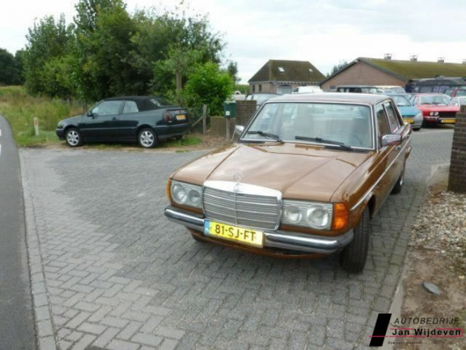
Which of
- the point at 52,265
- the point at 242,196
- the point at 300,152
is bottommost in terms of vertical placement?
the point at 52,265

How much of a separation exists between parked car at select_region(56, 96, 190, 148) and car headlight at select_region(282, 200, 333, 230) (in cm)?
910

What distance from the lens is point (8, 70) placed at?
262 feet

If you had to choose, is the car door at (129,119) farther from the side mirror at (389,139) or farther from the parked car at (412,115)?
the parked car at (412,115)

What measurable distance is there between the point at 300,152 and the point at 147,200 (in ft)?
11.0

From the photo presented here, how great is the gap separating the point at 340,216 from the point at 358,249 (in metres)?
0.72

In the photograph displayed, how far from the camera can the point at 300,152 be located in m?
4.18

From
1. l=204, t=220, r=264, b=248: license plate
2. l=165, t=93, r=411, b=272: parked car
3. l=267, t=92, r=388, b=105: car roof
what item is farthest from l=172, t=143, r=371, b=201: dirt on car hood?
l=267, t=92, r=388, b=105: car roof

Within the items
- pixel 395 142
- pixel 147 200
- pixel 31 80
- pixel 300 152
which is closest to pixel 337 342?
pixel 300 152

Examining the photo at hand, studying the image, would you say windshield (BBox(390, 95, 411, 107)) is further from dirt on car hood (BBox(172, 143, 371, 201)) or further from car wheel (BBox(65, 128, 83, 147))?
dirt on car hood (BBox(172, 143, 371, 201))

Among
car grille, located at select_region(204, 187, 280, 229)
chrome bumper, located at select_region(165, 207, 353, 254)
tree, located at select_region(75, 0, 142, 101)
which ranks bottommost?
chrome bumper, located at select_region(165, 207, 353, 254)

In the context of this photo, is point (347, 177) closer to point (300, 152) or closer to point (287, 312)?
point (300, 152)

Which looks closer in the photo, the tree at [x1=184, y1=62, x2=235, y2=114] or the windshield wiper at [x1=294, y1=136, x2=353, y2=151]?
the windshield wiper at [x1=294, y1=136, x2=353, y2=151]

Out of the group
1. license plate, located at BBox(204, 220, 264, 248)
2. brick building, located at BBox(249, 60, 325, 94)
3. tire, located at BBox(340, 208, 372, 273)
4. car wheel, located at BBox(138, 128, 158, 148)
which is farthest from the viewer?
brick building, located at BBox(249, 60, 325, 94)

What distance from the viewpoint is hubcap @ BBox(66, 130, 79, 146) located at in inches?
508
